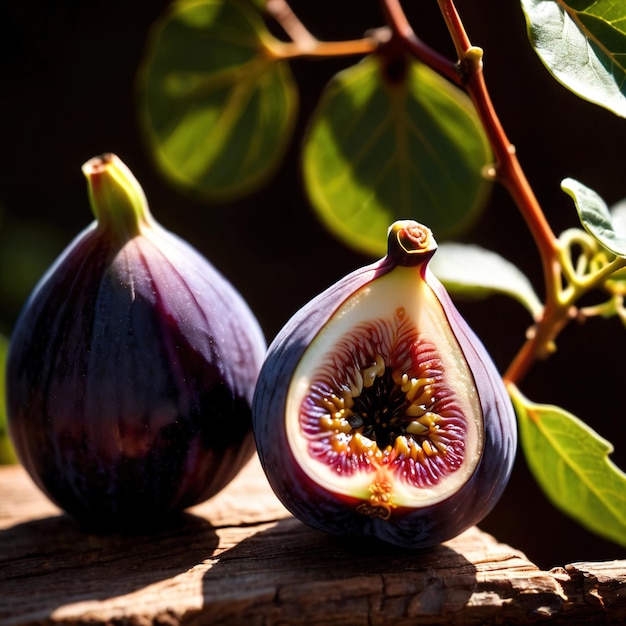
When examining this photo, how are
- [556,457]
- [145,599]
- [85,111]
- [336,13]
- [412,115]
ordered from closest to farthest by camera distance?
1. [145,599]
2. [556,457]
3. [412,115]
4. [336,13]
5. [85,111]

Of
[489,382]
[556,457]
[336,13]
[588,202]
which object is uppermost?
[336,13]

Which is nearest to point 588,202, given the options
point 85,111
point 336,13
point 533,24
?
point 533,24

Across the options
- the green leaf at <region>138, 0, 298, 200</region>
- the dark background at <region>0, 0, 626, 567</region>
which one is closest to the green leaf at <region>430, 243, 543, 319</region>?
the green leaf at <region>138, 0, 298, 200</region>

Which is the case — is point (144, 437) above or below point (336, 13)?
below

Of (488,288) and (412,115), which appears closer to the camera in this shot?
(488,288)

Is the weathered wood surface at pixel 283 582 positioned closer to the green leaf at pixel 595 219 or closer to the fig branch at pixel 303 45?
the green leaf at pixel 595 219

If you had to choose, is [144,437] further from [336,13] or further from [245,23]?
[336,13]

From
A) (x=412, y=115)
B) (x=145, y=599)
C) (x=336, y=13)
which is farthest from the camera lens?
(x=336, y=13)
